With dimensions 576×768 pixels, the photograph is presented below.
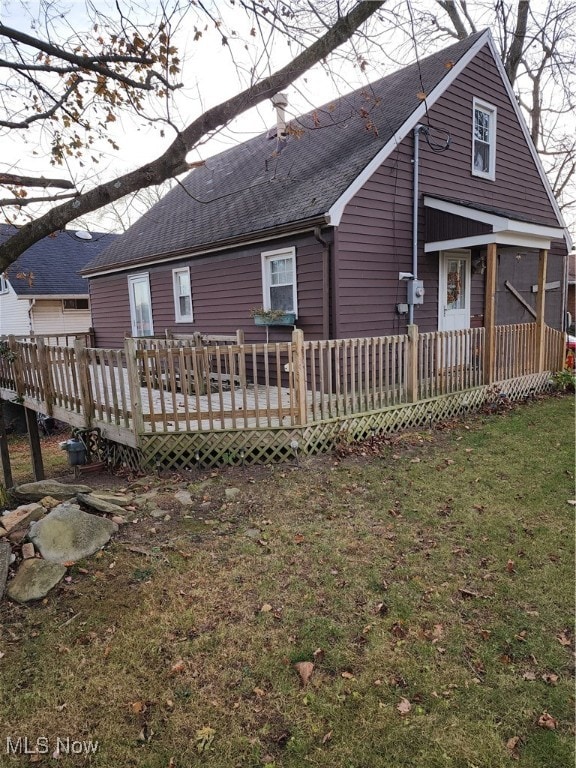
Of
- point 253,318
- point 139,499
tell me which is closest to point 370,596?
point 139,499

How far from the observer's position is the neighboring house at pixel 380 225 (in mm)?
8672

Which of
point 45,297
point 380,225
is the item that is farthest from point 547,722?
point 45,297

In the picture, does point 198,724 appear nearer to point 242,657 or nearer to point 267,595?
point 242,657

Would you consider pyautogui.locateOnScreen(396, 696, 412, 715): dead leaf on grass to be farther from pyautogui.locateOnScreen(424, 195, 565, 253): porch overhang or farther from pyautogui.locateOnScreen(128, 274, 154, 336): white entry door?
pyautogui.locateOnScreen(128, 274, 154, 336): white entry door

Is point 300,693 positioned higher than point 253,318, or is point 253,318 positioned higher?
point 253,318

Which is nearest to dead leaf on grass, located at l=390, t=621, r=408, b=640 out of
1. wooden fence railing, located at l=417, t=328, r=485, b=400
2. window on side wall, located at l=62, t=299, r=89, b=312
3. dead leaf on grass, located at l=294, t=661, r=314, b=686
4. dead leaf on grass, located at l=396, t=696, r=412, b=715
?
dead leaf on grass, located at l=396, t=696, r=412, b=715

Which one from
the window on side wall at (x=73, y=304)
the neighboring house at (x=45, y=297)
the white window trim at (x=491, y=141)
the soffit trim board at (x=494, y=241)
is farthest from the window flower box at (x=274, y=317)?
the window on side wall at (x=73, y=304)

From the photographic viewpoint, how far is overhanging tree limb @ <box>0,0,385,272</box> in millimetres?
4242

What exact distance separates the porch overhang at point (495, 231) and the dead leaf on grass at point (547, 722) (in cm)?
772

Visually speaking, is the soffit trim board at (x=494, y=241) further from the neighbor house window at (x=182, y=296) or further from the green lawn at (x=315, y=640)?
the neighbor house window at (x=182, y=296)

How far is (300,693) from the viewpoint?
8.50ft

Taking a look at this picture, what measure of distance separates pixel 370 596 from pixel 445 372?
556cm

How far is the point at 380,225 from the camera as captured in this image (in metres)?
9.08

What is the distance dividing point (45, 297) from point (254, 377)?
18775mm
